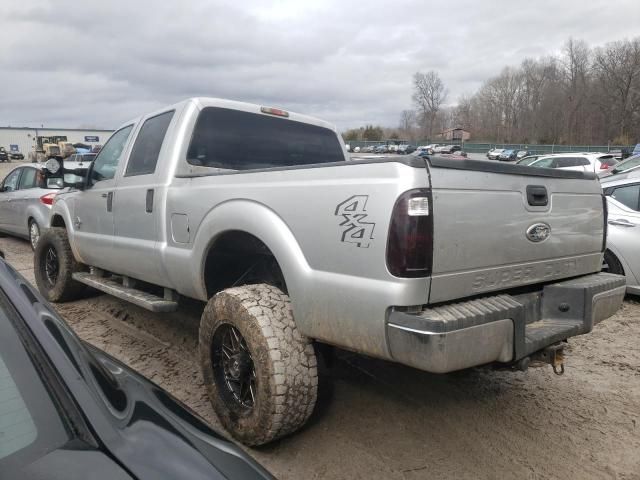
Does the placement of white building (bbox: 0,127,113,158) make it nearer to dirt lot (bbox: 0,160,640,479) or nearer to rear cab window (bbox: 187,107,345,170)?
rear cab window (bbox: 187,107,345,170)

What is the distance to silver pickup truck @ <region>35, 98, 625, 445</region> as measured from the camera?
2234 mm

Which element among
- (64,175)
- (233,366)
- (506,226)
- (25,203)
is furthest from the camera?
(25,203)

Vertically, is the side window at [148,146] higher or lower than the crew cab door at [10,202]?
higher

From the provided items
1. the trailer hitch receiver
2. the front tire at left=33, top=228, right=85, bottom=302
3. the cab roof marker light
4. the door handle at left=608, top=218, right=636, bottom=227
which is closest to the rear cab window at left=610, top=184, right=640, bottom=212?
the door handle at left=608, top=218, right=636, bottom=227

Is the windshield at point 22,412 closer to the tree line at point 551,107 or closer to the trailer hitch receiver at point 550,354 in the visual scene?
the trailer hitch receiver at point 550,354

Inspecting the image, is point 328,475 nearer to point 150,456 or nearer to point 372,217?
point 372,217

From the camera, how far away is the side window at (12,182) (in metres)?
9.78

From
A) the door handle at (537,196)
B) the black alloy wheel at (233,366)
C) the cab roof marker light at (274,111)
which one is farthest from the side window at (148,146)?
the door handle at (537,196)

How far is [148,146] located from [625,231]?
5.32 meters

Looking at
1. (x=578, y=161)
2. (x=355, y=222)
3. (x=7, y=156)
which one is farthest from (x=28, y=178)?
(x=7, y=156)

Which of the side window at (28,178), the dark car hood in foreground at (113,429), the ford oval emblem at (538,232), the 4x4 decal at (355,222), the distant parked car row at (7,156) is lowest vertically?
the dark car hood in foreground at (113,429)

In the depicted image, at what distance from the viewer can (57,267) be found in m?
5.82

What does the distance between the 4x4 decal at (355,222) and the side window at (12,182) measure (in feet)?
31.3

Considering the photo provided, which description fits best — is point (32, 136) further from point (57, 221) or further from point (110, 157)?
point (110, 157)
